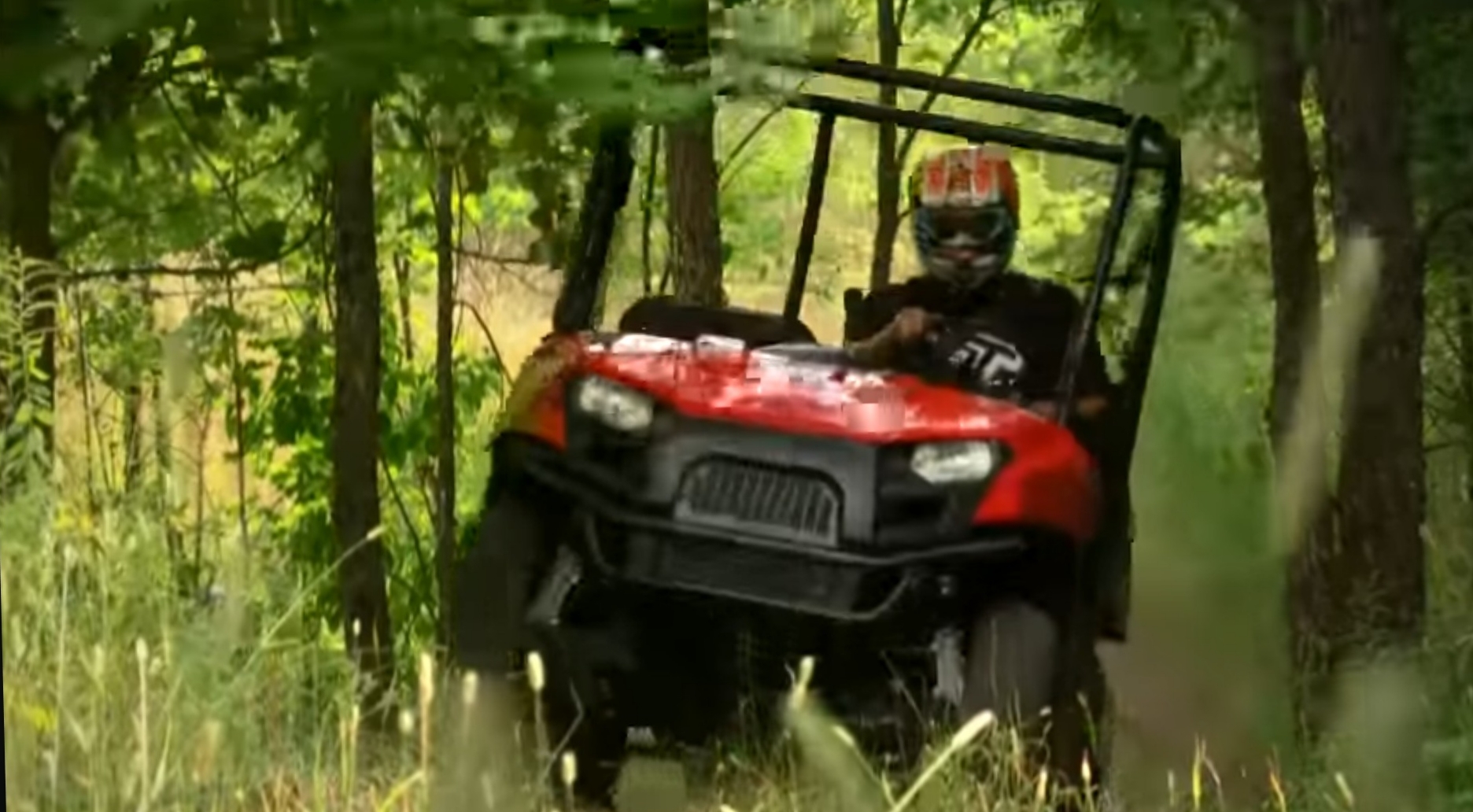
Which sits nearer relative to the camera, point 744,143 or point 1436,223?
point 744,143

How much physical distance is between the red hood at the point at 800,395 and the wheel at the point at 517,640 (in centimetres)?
8

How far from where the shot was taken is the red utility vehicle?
105 cm

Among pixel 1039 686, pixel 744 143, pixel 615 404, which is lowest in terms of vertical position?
pixel 1039 686

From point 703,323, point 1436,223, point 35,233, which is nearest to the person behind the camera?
point 35,233

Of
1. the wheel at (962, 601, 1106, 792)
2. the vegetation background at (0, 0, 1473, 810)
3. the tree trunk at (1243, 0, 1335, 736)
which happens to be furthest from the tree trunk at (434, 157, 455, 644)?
the tree trunk at (1243, 0, 1335, 736)

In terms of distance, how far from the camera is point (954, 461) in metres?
1.07

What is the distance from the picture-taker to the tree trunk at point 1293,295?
1184 millimetres

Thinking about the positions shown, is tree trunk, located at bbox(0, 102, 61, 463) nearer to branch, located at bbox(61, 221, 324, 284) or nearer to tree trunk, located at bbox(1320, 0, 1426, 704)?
branch, located at bbox(61, 221, 324, 284)

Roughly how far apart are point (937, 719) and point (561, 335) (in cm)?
23

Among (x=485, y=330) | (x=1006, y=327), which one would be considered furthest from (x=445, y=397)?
(x=1006, y=327)

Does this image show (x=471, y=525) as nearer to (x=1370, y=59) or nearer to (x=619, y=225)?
(x=619, y=225)

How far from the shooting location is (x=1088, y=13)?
116 cm

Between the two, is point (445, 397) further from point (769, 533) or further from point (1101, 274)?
point (1101, 274)

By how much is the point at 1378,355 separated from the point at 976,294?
0.72ft
